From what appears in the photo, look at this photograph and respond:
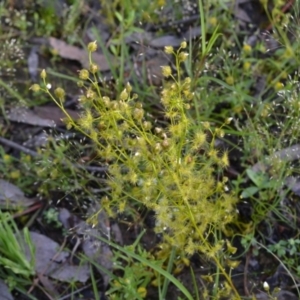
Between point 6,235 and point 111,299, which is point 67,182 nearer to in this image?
point 6,235

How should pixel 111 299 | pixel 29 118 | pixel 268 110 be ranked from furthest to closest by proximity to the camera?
pixel 29 118 < pixel 268 110 < pixel 111 299

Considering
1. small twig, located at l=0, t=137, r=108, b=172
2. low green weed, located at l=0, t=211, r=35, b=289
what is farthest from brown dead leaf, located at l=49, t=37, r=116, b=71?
low green weed, located at l=0, t=211, r=35, b=289

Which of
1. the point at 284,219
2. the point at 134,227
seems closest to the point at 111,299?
the point at 134,227

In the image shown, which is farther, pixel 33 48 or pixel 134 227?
pixel 33 48

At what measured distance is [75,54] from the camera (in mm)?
3047

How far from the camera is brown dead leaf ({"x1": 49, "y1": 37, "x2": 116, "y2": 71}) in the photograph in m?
2.99

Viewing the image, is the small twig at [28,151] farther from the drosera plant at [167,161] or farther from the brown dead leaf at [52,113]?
the drosera plant at [167,161]

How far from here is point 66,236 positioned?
8.20ft

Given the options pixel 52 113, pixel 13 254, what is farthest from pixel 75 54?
pixel 13 254

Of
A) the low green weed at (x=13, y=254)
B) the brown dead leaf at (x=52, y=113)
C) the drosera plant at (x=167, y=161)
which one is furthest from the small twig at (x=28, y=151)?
the drosera plant at (x=167, y=161)

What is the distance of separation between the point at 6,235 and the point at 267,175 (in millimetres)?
1004

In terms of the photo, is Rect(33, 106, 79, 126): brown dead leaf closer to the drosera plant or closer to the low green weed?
the low green weed

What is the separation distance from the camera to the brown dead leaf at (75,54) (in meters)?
2.99

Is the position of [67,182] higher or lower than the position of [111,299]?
higher
